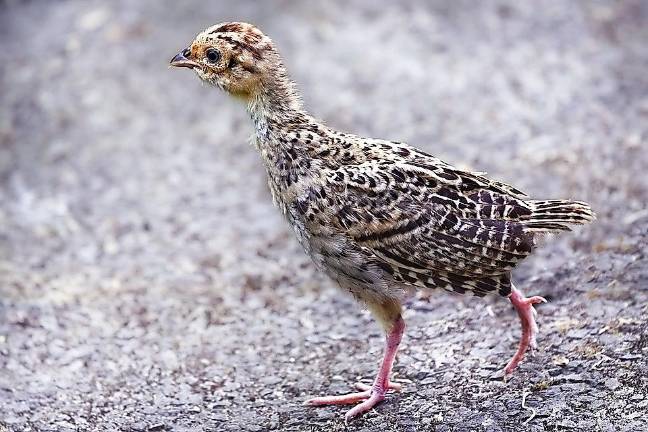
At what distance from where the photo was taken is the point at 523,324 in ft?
19.9

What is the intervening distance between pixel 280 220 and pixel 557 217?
389cm

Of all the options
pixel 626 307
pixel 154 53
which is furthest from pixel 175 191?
pixel 626 307

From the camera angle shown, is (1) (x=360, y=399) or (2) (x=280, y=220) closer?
(1) (x=360, y=399)

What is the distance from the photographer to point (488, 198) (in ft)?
18.8

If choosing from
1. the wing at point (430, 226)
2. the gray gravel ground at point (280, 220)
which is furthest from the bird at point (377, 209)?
the gray gravel ground at point (280, 220)

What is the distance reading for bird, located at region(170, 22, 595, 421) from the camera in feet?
18.3

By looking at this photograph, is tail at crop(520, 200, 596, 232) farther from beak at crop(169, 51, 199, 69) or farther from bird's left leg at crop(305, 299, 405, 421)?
beak at crop(169, 51, 199, 69)

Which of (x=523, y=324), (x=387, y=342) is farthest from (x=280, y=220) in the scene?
(x=523, y=324)

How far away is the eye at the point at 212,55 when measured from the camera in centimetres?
598

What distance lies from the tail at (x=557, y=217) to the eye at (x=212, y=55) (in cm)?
214

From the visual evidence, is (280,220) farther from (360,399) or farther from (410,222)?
(410,222)

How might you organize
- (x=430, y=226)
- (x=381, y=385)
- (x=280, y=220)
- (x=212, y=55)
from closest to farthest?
1. (x=430, y=226)
2. (x=381, y=385)
3. (x=212, y=55)
4. (x=280, y=220)

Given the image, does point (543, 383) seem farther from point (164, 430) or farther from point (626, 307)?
point (164, 430)

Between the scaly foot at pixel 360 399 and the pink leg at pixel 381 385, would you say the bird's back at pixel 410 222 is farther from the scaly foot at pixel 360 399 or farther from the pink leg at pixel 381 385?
the scaly foot at pixel 360 399
